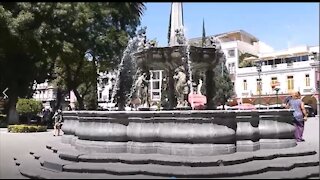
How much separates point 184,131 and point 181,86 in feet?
17.2

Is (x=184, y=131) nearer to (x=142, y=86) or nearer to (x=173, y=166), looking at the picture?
(x=173, y=166)

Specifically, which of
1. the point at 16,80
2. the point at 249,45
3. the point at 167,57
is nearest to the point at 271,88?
the point at 249,45

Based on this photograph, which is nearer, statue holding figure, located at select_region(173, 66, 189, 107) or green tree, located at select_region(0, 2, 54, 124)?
statue holding figure, located at select_region(173, 66, 189, 107)

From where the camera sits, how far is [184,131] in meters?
8.57

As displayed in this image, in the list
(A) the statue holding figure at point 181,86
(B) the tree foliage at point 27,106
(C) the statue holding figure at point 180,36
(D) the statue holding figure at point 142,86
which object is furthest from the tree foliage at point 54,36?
(A) the statue holding figure at point 181,86

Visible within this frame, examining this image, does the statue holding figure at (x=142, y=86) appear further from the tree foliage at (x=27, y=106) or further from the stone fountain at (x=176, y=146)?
the tree foliage at (x=27, y=106)

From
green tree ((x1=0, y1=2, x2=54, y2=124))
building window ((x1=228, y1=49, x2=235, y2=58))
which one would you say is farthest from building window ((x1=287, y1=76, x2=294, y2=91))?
green tree ((x1=0, y1=2, x2=54, y2=124))

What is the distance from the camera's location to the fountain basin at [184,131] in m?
8.52

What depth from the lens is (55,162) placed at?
830cm

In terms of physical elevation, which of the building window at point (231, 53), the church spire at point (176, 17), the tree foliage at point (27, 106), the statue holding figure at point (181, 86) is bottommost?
the tree foliage at point (27, 106)

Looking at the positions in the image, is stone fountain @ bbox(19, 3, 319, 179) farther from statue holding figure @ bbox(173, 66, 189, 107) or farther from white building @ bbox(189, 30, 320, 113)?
white building @ bbox(189, 30, 320, 113)

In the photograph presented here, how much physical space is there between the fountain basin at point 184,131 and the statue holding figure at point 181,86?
416cm

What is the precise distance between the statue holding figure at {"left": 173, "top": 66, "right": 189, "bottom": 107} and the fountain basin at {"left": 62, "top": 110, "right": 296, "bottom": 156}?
416cm

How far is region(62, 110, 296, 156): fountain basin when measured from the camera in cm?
852
